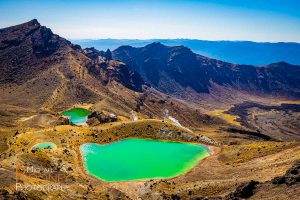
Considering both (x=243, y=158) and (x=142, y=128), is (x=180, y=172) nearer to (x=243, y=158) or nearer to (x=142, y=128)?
(x=243, y=158)

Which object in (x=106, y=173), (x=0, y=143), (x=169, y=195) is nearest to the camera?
(x=169, y=195)

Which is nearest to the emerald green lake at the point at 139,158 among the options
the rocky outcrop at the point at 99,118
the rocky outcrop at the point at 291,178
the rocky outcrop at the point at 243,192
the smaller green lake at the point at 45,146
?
the smaller green lake at the point at 45,146

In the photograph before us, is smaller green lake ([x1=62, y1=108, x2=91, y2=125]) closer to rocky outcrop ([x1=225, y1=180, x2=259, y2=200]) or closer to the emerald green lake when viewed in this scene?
the emerald green lake

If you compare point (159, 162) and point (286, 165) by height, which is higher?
point (286, 165)

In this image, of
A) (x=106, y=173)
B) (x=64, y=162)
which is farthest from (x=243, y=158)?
(x=64, y=162)

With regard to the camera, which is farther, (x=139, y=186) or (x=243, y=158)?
(x=243, y=158)

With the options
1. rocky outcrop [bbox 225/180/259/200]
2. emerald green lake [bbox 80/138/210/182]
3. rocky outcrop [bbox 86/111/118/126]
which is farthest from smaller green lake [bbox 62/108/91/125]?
rocky outcrop [bbox 225/180/259/200]

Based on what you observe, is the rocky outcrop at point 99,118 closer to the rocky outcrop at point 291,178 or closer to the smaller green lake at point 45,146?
the smaller green lake at point 45,146

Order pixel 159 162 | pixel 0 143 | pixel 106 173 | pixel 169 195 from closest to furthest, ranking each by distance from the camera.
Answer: pixel 169 195
pixel 106 173
pixel 159 162
pixel 0 143

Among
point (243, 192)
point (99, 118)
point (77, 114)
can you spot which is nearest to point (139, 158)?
point (243, 192)
